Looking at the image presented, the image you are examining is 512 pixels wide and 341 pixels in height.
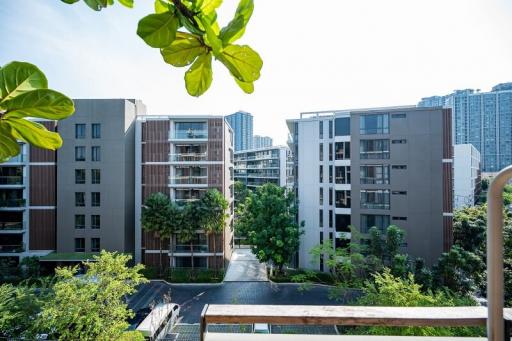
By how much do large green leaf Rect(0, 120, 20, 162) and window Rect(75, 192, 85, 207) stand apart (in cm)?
1715

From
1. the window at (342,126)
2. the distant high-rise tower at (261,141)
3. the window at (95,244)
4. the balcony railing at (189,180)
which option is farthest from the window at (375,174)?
the distant high-rise tower at (261,141)

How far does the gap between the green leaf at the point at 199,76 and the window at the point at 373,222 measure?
1459 centimetres

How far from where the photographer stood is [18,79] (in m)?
0.47

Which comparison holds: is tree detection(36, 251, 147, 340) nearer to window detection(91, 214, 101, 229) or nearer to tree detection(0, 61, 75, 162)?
tree detection(0, 61, 75, 162)

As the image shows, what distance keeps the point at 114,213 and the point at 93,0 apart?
53.6ft

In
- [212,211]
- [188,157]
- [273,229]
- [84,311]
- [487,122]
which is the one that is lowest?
[84,311]

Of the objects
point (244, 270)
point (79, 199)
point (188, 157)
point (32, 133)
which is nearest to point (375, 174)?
point (244, 270)

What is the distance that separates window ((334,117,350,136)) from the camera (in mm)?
14719

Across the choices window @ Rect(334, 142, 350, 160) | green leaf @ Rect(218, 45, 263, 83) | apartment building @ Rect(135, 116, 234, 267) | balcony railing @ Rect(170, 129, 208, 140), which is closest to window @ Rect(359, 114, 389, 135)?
window @ Rect(334, 142, 350, 160)

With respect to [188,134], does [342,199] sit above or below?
below

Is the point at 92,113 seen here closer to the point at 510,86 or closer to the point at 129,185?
the point at 129,185

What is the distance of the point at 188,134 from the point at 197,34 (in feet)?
52.1

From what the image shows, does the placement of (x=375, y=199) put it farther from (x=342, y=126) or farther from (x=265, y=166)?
(x=265, y=166)

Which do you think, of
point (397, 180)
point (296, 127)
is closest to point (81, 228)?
point (296, 127)
